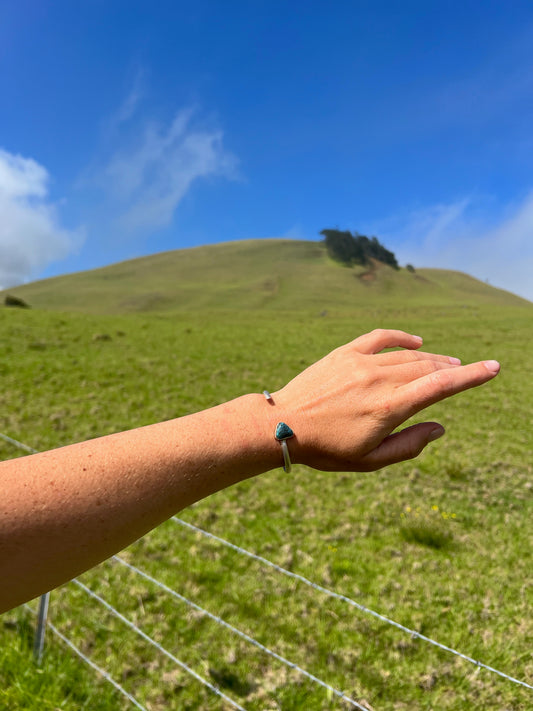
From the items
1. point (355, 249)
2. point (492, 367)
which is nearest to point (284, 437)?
point (492, 367)

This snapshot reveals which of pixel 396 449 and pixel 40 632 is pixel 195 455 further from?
pixel 40 632

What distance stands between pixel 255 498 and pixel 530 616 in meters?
4.76

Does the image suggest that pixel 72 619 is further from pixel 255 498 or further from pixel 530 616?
pixel 530 616

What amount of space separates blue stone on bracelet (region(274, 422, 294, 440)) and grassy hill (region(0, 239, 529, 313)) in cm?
6892

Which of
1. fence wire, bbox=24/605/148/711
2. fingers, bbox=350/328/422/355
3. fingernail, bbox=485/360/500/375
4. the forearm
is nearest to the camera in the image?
the forearm

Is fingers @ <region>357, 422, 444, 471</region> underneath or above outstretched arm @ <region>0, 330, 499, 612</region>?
underneath

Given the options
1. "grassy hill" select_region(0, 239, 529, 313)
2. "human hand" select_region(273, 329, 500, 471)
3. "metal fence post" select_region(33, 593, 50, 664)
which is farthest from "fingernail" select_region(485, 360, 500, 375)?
"grassy hill" select_region(0, 239, 529, 313)

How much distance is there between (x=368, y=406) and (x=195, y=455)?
825 millimetres

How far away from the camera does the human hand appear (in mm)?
1881

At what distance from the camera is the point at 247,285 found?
91250mm

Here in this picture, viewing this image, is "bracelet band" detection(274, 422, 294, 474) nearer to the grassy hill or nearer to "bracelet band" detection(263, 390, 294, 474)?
"bracelet band" detection(263, 390, 294, 474)

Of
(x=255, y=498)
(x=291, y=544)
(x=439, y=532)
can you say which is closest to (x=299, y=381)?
(x=291, y=544)

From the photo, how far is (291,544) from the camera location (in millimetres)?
6590

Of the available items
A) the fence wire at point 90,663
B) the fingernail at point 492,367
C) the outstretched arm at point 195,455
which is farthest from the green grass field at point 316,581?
the fingernail at point 492,367
